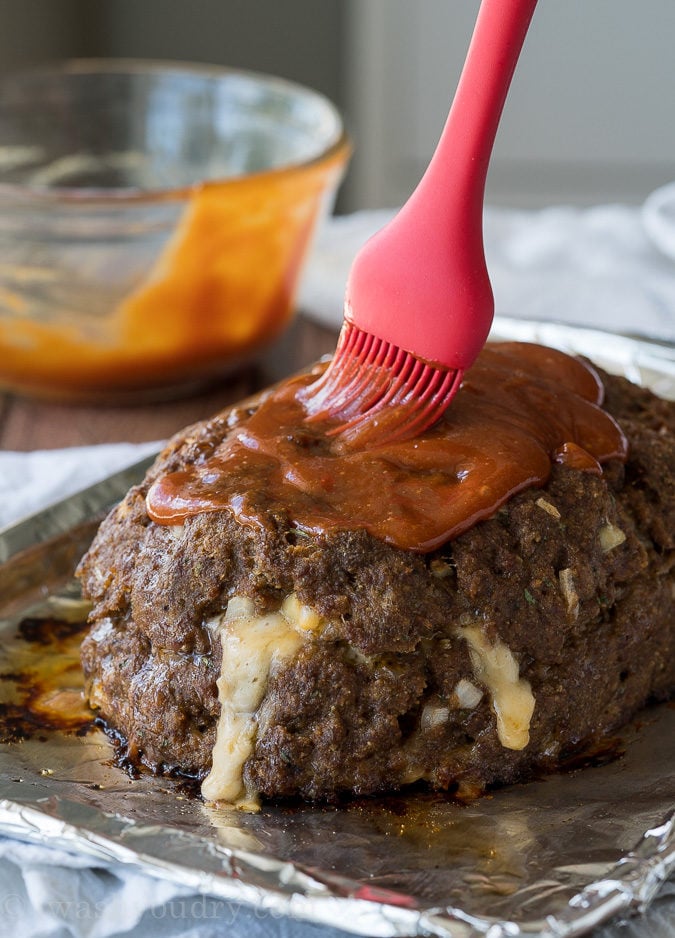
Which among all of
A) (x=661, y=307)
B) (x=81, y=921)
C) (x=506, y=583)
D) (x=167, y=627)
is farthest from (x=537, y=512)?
(x=661, y=307)

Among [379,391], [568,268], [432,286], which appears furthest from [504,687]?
[568,268]

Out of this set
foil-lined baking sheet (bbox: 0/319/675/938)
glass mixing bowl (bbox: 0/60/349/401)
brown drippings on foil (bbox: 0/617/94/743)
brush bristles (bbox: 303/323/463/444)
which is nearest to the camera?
foil-lined baking sheet (bbox: 0/319/675/938)

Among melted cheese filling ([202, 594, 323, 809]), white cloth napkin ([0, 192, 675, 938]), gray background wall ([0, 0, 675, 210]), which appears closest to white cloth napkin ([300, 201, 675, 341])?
white cloth napkin ([0, 192, 675, 938])

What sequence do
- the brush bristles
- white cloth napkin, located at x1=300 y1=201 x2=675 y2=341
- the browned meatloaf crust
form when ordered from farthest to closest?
white cloth napkin, located at x1=300 y1=201 x2=675 y2=341
the brush bristles
the browned meatloaf crust

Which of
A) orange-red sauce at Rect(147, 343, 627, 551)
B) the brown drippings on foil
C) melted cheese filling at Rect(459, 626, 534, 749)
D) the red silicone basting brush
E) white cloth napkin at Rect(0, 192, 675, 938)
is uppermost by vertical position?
the red silicone basting brush

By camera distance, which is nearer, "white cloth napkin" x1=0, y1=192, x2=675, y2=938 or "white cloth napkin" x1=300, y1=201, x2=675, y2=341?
"white cloth napkin" x1=0, y1=192, x2=675, y2=938

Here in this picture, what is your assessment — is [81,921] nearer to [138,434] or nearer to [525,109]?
[138,434]

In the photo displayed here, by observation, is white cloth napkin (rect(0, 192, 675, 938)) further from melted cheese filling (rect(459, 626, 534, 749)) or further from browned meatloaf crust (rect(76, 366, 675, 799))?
melted cheese filling (rect(459, 626, 534, 749))
